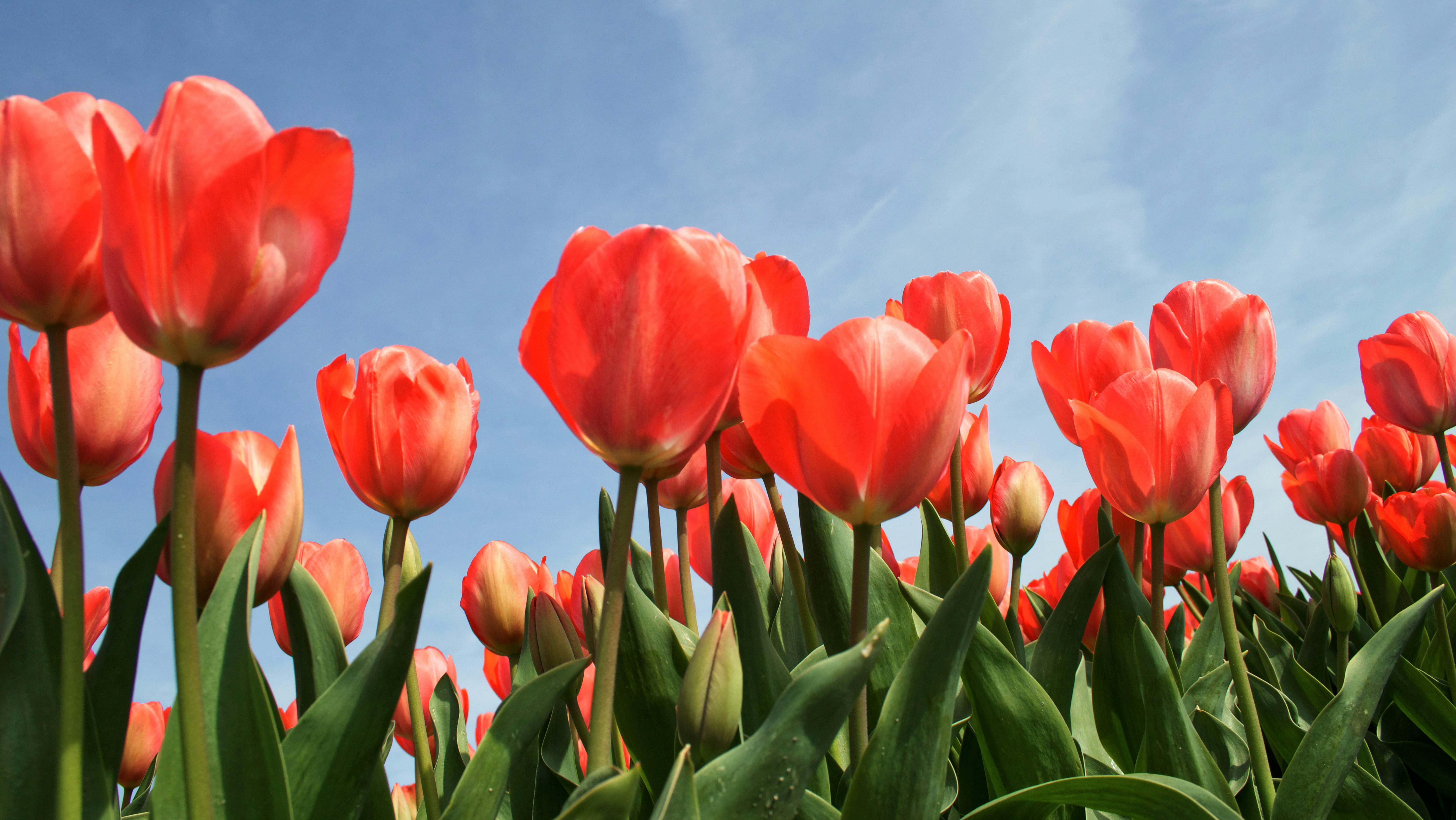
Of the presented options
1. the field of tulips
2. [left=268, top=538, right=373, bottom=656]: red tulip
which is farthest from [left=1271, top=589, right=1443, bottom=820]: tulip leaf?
[left=268, top=538, right=373, bottom=656]: red tulip

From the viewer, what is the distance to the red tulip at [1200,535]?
1934 mm

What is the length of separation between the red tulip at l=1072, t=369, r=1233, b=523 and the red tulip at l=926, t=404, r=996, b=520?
2.34 feet

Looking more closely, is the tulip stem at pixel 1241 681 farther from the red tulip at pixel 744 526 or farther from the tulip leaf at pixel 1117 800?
the red tulip at pixel 744 526

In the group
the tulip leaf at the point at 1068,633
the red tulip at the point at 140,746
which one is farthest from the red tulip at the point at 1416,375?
the red tulip at the point at 140,746

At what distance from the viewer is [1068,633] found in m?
1.28

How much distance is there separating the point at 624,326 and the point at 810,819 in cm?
52

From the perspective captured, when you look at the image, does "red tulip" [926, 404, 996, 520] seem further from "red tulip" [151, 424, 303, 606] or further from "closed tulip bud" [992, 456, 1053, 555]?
"red tulip" [151, 424, 303, 606]

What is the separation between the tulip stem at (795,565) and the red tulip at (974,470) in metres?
0.67

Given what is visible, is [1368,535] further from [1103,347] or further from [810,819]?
[810,819]

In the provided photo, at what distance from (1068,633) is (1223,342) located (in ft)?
1.71

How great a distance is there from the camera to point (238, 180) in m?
0.63

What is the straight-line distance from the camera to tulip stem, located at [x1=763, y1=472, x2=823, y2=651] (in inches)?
51.9

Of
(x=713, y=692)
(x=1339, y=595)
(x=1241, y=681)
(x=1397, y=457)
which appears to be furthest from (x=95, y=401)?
(x=1397, y=457)

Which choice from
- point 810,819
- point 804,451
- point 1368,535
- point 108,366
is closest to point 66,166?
point 108,366
